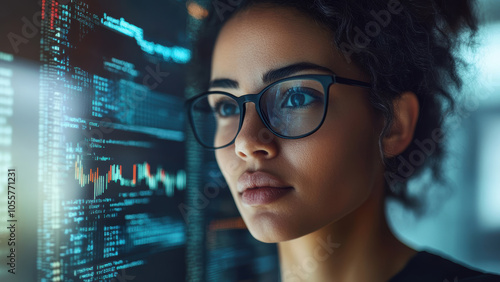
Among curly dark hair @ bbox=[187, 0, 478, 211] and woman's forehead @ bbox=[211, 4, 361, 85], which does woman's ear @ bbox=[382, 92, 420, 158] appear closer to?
curly dark hair @ bbox=[187, 0, 478, 211]

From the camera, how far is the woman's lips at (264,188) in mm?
727

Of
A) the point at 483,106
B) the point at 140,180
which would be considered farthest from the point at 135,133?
the point at 483,106

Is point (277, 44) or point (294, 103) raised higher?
point (277, 44)

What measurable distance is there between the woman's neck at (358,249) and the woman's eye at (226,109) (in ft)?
1.04

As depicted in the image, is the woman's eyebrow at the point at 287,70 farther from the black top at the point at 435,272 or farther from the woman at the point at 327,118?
the black top at the point at 435,272

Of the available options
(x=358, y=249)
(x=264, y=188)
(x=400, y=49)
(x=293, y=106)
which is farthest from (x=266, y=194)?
(x=400, y=49)

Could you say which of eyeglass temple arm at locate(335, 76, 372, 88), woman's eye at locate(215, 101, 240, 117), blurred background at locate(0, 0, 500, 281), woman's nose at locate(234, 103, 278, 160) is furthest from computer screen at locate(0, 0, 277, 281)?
eyeglass temple arm at locate(335, 76, 372, 88)

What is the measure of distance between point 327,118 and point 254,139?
0.14m

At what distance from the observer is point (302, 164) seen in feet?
2.37

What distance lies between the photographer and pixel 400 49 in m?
0.78

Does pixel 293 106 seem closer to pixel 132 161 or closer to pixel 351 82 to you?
pixel 351 82

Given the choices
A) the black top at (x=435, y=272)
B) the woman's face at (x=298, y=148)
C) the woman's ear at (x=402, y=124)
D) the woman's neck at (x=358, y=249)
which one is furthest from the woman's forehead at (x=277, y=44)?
the black top at (x=435, y=272)

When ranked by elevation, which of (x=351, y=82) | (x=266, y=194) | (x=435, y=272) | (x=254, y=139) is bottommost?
(x=435, y=272)

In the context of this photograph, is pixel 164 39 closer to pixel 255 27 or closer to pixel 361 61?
pixel 255 27
